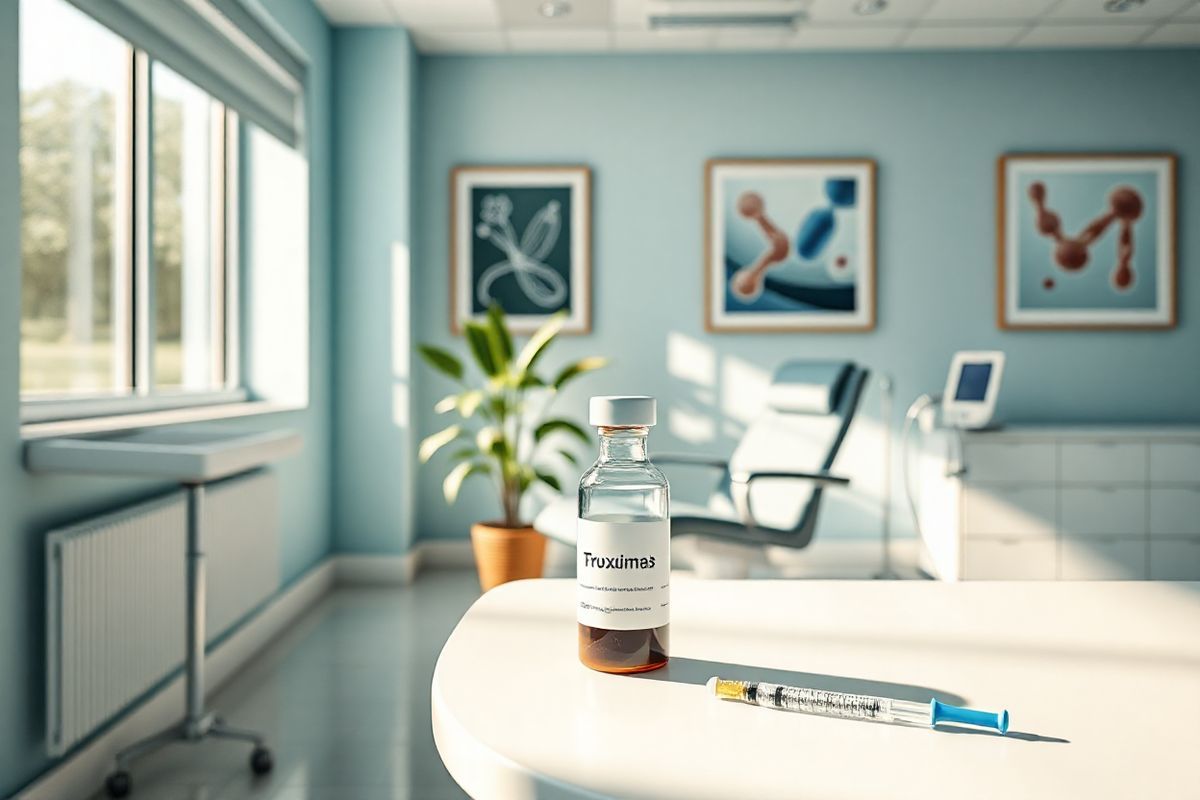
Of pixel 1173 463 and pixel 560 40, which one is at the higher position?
pixel 560 40

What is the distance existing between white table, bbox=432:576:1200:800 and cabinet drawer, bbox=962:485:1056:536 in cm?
296

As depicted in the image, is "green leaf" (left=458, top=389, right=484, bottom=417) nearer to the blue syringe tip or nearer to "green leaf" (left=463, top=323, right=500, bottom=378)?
"green leaf" (left=463, top=323, right=500, bottom=378)

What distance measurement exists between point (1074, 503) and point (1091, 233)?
4.67ft

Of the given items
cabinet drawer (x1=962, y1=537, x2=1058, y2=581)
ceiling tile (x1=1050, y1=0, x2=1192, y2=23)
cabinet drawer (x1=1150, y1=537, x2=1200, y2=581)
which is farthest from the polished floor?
ceiling tile (x1=1050, y1=0, x2=1192, y2=23)

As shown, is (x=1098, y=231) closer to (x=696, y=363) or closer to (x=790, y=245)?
(x=790, y=245)

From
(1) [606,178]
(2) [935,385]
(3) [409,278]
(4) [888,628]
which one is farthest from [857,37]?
(4) [888,628]

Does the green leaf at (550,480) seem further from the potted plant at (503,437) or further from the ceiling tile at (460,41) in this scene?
the ceiling tile at (460,41)

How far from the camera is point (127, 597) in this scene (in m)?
2.27

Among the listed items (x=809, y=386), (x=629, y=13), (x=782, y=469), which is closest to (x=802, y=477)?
(x=782, y=469)

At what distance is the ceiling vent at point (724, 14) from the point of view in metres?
3.89

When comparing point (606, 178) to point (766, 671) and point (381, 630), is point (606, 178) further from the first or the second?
point (766, 671)

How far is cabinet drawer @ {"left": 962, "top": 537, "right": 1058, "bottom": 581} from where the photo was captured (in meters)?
3.91

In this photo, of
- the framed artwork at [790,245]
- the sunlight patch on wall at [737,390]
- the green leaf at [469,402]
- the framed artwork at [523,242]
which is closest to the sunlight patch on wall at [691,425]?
the sunlight patch on wall at [737,390]

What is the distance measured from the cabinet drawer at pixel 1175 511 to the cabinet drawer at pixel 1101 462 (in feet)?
0.36
